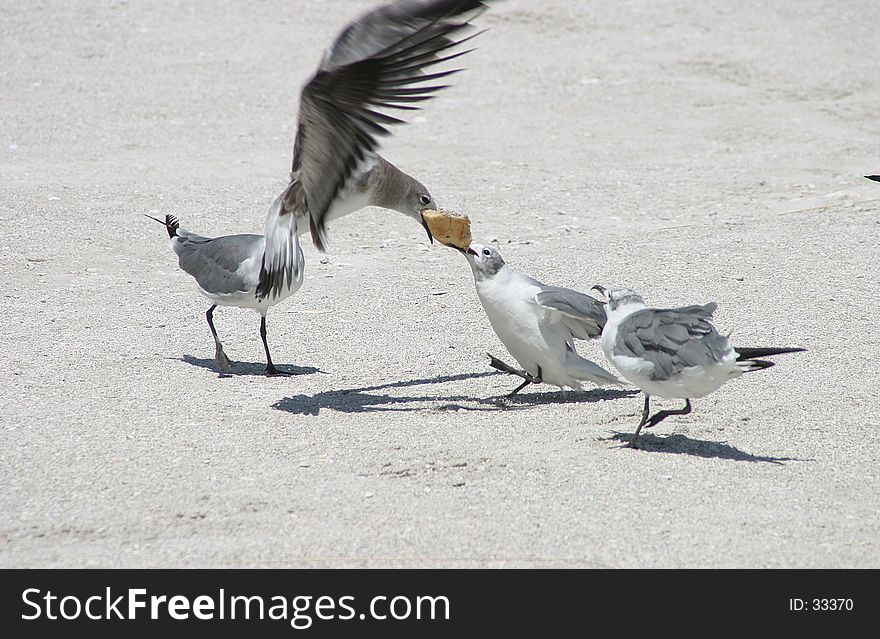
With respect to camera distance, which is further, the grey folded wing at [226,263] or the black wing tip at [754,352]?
the grey folded wing at [226,263]

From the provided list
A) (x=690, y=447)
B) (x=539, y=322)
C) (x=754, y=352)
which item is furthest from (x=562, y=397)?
(x=754, y=352)

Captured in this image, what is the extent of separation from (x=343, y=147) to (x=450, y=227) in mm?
1154

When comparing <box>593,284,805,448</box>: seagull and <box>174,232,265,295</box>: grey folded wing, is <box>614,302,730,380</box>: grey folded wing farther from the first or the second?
<box>174,232,265,295</box>: grey folded wing

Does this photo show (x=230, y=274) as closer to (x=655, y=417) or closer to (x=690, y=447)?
(x=655, y=417)

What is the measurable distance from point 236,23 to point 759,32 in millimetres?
6889

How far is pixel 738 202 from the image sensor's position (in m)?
9.92

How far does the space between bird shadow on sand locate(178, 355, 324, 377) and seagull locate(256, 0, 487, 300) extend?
1.72 feet

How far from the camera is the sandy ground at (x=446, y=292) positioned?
4277 millimetres

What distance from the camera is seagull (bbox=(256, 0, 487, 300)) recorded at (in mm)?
4742

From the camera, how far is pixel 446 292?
25.3 feet

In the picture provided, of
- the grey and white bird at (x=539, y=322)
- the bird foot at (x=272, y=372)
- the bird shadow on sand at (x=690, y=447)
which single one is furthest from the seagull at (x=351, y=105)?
the bird shadow on sand at (x=690, y=447)

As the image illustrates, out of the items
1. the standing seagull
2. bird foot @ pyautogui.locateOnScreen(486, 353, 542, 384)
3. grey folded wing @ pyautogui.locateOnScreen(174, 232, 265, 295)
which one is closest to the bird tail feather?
bird foot @ pyautogui.locateOnScreen(486, 353, 542, 384)

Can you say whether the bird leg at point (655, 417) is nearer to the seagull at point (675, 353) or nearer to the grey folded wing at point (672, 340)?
the seagull at point (675, 353)

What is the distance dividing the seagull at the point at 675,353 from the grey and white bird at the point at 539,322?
21.5 inches
